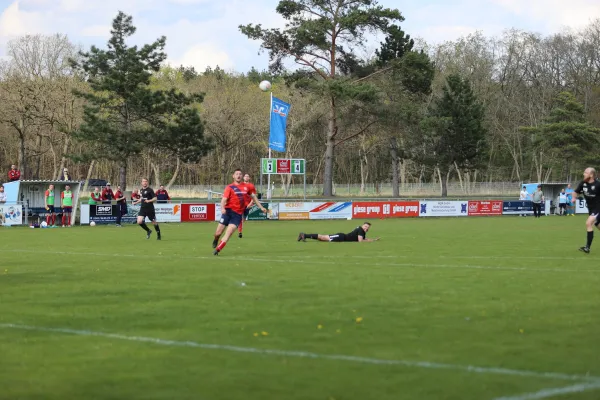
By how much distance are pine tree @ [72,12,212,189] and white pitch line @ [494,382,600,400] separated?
45094 millimetres

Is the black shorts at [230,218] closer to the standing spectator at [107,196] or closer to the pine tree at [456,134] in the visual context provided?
the standing spectator at [107,196]

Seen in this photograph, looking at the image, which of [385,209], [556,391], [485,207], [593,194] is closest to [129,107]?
[385,209]

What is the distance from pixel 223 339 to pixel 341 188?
7248 centimetres

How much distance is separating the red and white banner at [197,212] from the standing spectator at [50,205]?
265 inches

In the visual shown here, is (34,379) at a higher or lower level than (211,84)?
lower

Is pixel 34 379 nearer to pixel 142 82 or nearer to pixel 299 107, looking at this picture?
pixel 142 82

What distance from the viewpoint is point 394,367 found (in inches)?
258

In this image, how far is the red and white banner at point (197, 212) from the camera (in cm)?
3925

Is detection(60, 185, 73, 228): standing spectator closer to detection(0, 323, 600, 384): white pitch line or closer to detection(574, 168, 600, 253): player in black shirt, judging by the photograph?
detection(574, 168, 600, 253): player in black shirt

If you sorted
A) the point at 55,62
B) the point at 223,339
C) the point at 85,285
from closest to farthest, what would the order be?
the point at 223,339 < the point at 85,285 < the point at 55,62

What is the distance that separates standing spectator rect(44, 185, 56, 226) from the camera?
33.9 m

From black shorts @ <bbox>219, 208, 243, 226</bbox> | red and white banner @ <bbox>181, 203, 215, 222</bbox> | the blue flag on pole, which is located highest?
the blue flag on pole

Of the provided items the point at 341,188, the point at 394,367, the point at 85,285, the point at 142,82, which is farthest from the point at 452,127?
the point at 394,367

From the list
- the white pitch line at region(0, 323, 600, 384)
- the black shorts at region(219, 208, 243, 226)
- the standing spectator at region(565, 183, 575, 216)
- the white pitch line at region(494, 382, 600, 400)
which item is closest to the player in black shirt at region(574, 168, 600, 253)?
the black shorts at region(219, 208, 243, 226)
